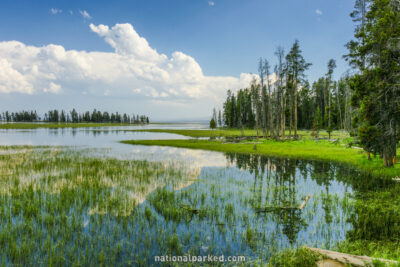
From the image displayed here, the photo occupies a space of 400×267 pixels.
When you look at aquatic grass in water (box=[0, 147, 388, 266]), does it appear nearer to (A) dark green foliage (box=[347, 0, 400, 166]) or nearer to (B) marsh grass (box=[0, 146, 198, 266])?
(B) marsh grass (box=[0, 146, 198, 266])

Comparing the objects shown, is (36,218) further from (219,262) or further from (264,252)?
(264,252)

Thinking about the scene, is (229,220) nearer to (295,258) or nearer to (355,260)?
(295,258)

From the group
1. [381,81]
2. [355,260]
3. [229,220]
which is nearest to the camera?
[355,260]

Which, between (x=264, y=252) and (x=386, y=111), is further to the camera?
(x=386, y=111)

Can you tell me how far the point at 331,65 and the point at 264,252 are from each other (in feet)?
182

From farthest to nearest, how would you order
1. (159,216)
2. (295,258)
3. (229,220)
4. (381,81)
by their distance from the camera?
(381,81) → (159,216) → (229,220) → (295,258)

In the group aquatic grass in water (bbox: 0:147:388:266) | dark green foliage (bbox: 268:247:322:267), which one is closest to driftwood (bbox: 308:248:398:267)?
dark green foliage (bbox: 268:247:322:267)

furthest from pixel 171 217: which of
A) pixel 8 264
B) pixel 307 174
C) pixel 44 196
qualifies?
pixel 307 174

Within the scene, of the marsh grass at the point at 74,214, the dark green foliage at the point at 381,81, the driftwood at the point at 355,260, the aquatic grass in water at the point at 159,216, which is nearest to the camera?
the driftwood at the point at 355,260

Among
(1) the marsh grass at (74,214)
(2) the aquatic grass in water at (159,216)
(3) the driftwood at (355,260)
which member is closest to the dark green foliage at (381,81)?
(2) the aquatic grass in water at (159,216)

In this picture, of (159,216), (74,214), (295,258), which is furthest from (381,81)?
(74,214)

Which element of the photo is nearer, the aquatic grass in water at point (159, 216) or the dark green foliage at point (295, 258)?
the dark green foliage at point (295, 258)

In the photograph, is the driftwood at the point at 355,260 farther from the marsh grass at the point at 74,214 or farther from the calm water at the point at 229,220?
the marsh grass at the point at 74,214

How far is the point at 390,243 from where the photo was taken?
684 cm
